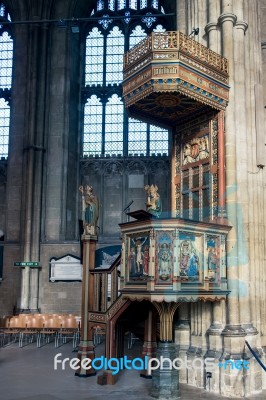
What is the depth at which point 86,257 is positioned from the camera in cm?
1098

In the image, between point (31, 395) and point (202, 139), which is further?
point (202, 139)

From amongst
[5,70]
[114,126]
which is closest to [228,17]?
[114,126]

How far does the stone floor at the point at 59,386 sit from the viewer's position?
8430mm

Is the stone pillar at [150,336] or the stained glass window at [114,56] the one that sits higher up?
the stained glass window at [114,56]

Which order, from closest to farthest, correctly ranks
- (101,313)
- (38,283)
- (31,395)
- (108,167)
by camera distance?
1. (31,395)
2. (101,313)
3. (38,283)
4. (108,167)

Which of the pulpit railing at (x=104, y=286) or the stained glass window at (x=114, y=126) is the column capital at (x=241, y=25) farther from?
the stained glass window at (x=114, y=126)

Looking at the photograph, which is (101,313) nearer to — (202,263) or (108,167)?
(202,263)

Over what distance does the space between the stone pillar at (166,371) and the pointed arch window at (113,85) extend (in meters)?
13.5

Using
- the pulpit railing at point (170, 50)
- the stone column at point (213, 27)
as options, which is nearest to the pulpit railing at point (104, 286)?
the pulpit railing at point (170, 50)

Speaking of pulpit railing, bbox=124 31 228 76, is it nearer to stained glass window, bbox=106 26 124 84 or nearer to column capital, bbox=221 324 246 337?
column capital, bbox=221 324 246 337

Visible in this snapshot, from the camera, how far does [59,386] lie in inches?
360

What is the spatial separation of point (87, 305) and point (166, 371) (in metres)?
2.78

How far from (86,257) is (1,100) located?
13.9m

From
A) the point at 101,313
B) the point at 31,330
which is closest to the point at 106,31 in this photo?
the point at 31,330
